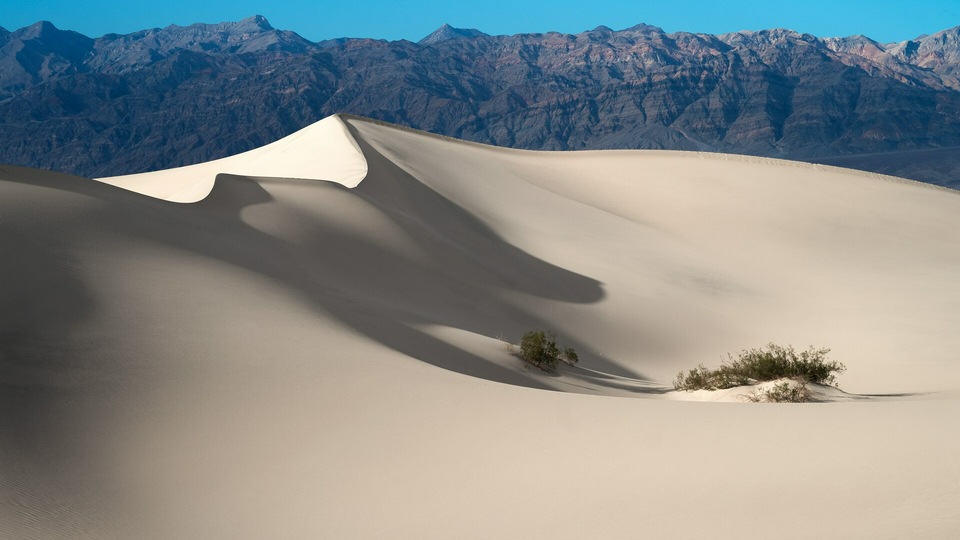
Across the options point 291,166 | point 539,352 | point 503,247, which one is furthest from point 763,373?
point 291,166

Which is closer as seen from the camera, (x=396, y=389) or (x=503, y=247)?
(x=396, y=389)

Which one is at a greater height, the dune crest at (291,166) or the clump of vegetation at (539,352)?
the dune crest at (291,166)

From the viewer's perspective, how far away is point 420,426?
Result: 24.6 ft

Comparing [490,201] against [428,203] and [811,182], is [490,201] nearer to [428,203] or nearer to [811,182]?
[428,203]

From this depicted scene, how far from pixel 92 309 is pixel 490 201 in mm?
18156

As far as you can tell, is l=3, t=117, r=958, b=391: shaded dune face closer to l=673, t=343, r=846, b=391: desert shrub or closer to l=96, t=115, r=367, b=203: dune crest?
l=96, t=115, r=367, b=203: dune crest

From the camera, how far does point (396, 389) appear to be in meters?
8.34

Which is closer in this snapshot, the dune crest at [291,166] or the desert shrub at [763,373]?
the desert shrub at [763,373]

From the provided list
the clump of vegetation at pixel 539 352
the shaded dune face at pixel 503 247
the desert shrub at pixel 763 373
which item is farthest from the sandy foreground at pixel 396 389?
the desert shrub at pixel 763 373

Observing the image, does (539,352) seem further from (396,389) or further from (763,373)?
(396,389)

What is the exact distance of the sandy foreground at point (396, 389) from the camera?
19.3 ft

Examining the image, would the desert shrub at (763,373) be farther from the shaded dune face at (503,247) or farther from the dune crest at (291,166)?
the dune crest at (291,166)

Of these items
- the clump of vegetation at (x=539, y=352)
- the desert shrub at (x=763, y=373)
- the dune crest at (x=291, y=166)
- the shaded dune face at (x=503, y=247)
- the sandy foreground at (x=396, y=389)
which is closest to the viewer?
the sandy foreground at (x=396, y=389)

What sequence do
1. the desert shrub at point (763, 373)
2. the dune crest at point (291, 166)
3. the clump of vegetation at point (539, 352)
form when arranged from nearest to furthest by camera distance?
the desert shrub at point (763, 373) → the clump of vegetation at point (539, 352) → the dune crest at point (291, 166)
